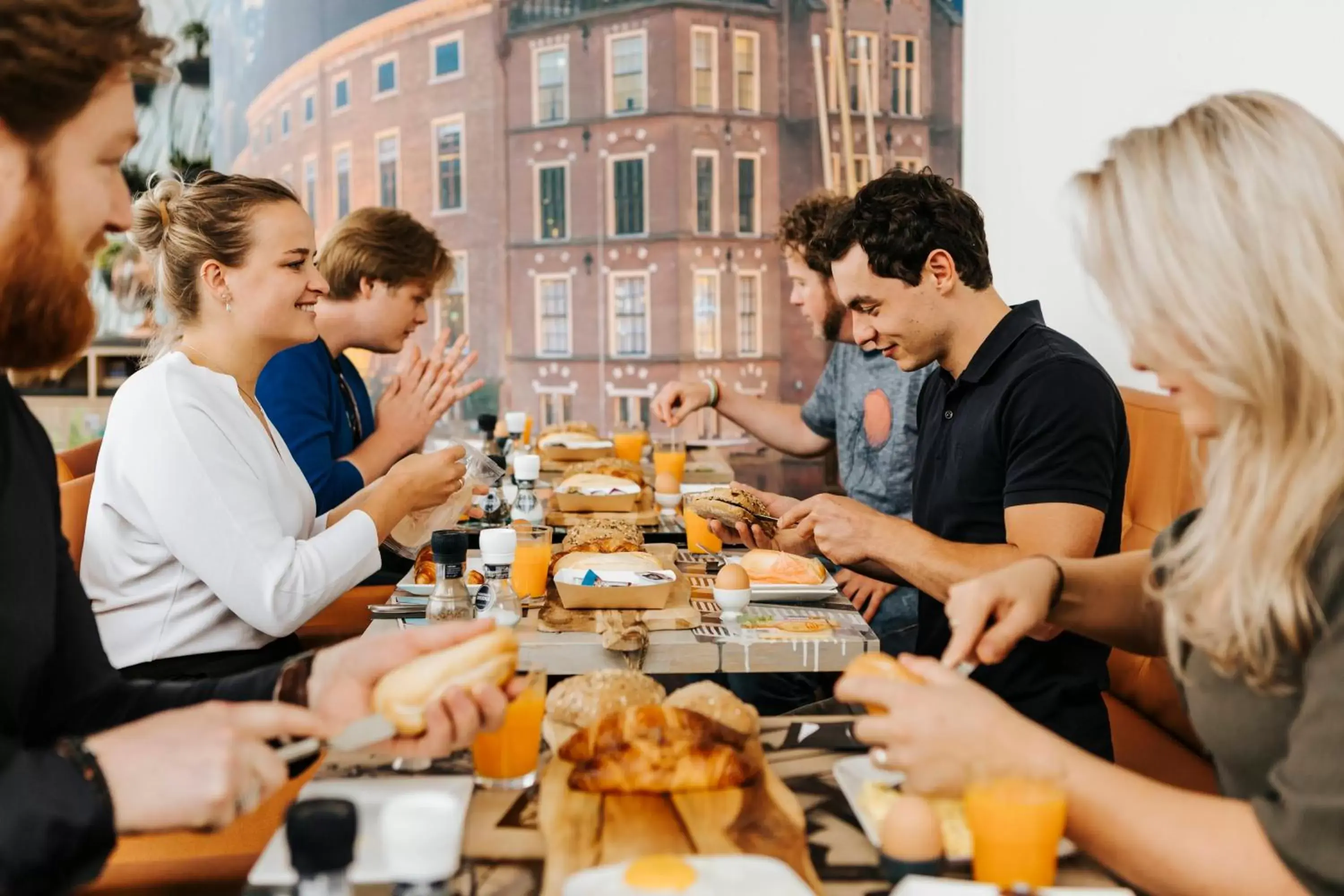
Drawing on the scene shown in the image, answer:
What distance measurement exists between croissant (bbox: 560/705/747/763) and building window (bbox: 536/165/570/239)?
6.35 m

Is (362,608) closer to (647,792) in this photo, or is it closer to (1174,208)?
(647,792)

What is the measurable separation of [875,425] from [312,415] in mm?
1613

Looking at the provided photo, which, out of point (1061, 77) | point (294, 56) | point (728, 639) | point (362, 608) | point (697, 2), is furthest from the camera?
point (294, 56)

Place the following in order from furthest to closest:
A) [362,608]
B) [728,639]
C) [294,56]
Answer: [294,56] < [362,608] < [728,639]

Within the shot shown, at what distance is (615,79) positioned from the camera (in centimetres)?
734

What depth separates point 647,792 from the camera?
132cm

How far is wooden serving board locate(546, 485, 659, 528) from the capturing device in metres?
3.34

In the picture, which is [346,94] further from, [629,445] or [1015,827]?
[1015,827]

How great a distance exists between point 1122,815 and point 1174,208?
0.58m

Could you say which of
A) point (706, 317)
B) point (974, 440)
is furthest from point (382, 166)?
point (974, 440)

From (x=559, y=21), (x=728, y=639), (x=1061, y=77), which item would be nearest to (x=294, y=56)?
(x=559, y=21)

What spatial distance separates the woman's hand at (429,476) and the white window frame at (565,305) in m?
4.90

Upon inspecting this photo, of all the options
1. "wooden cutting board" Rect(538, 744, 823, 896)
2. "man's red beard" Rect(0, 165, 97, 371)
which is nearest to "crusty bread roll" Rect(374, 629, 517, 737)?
"wooden cutting board" Rect(538, 744, 823, 896)

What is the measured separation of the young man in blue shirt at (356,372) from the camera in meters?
3.26
